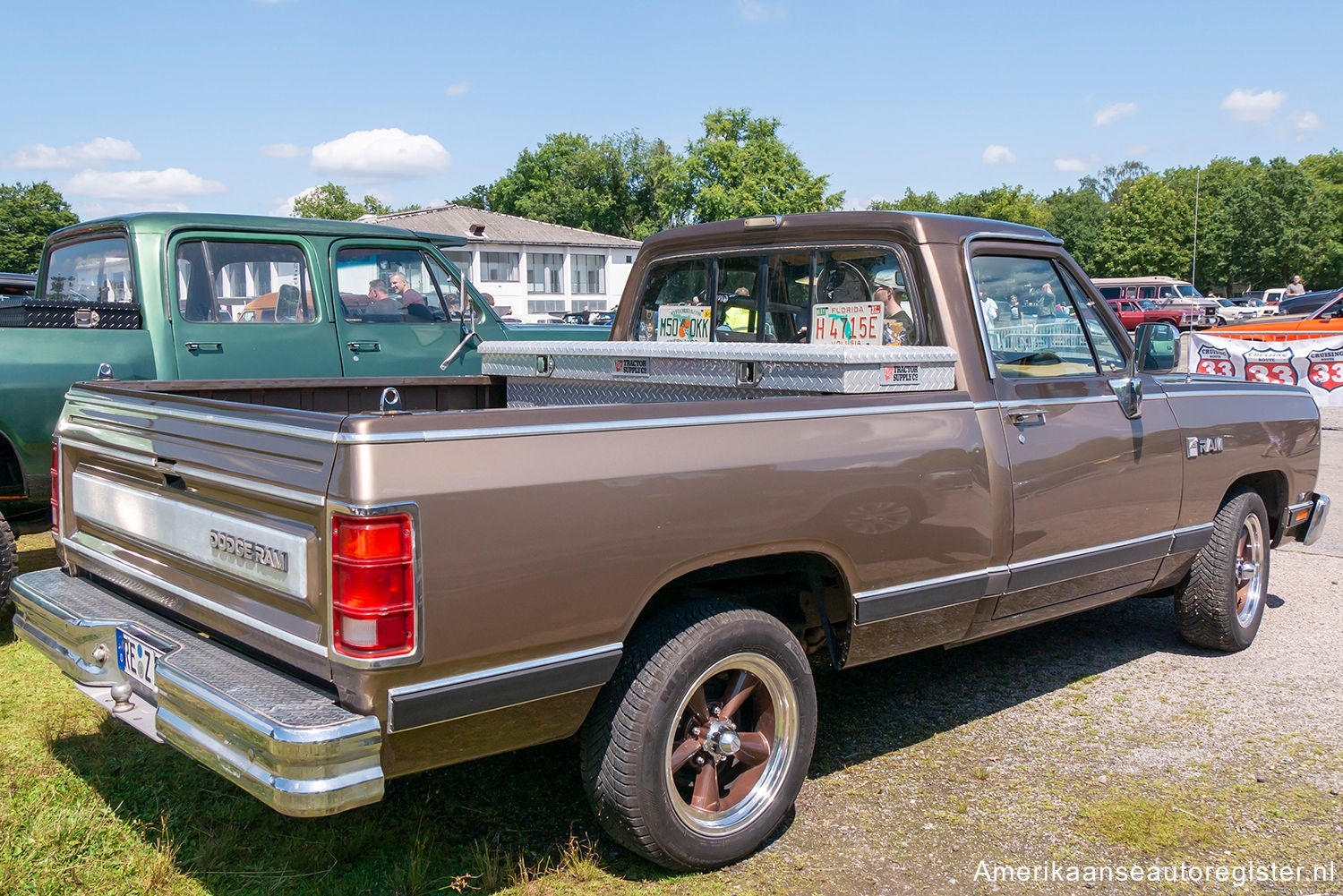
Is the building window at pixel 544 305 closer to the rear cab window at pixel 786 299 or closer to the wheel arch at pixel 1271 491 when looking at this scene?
the rear cab window at pixel 786 299

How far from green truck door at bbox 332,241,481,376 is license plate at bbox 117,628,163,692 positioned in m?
3.82

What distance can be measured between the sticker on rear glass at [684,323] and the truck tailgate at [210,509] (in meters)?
2.29

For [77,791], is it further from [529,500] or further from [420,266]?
[420,266]

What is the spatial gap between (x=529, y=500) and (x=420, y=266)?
4.95 m

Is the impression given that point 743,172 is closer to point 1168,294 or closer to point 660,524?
point 1168,294

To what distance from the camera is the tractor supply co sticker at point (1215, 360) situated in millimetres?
13586

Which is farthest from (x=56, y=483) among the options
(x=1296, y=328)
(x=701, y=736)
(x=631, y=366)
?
(x=1296, y=328)

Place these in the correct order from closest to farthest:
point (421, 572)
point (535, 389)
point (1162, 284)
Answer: point (421, 572)
point (535, 389)
point (1162, 284)

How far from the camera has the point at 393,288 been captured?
693cm

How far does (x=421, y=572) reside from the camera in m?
2.36

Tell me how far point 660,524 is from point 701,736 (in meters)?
0.74

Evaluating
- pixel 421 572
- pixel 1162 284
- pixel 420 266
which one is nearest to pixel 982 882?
pixel 421 572

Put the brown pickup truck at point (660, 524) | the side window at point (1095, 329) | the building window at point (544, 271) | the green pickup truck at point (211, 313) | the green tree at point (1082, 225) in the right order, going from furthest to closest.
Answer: the green tree at point (1082, 225) → the building window at point (544, 271) → the green pickup truck at point (211, 313) → the side window at point (1095, 329) → the brown pickup truck at point (660, 524)

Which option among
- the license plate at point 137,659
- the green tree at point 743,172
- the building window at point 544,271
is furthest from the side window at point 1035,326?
the green tree at point 743,172
